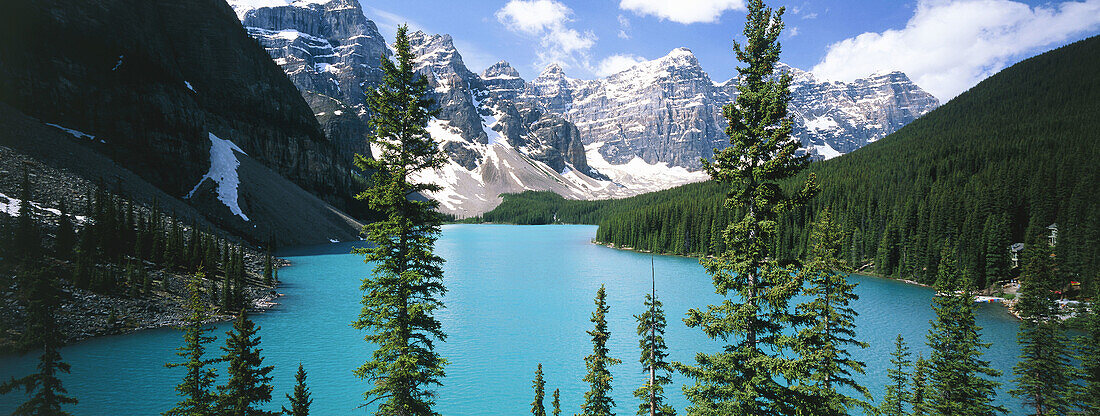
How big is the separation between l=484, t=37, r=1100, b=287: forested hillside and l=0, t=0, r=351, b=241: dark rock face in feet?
312

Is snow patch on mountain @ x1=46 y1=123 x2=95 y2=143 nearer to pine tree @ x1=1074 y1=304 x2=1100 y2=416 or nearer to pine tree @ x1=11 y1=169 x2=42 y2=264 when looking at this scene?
Answer: pine tree @ x1=11 y1=169 x2=42 y2=264

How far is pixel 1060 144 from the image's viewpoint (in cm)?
8462

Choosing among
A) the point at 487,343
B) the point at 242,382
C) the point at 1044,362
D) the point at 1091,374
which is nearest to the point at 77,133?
the point at 487,343

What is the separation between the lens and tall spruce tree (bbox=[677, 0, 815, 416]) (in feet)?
37.9

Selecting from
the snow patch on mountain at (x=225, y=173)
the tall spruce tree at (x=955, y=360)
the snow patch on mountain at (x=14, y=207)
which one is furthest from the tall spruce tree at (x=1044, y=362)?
the snow patch on mountain at (x=225, y=173)

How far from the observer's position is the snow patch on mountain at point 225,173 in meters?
85.2

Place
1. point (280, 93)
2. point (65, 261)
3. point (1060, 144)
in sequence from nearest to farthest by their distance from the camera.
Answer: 1. point (65, 261)
2. point (1060, 144)
3. point (280, 93)

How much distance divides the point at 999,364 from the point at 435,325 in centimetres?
4282

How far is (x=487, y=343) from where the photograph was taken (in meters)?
37.2

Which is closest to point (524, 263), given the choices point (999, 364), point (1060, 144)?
point (999, 364)

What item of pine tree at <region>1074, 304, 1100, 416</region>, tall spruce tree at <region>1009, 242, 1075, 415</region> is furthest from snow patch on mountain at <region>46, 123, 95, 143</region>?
pine tree at <region>1074, 304, 1100, 416</region>

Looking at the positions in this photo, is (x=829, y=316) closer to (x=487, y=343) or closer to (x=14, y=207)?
(x=487, y=343)

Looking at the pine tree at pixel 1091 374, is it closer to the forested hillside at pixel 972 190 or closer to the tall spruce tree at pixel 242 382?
the forested hillside at pixel 972 190

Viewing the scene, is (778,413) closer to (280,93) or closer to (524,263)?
(524,263)
